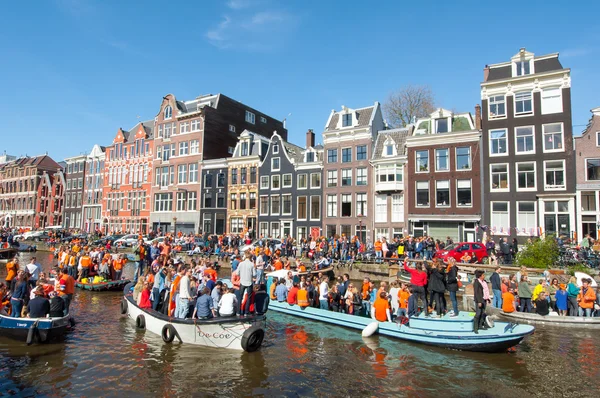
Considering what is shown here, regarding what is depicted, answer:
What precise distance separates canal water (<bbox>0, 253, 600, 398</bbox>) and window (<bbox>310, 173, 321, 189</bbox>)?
96.9ft

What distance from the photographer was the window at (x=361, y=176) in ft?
134

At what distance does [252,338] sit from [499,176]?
29.5 meters

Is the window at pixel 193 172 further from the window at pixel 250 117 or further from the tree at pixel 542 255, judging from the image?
the tree at pixel 542 255

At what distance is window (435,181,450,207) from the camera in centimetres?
3616

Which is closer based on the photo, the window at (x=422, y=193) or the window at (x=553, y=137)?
the window at (x=553, y=137)

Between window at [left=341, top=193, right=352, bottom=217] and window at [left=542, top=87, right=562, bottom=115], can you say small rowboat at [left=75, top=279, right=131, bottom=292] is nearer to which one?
window at [left=341, top=193, right=352, bottom=217]

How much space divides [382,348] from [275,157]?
35.4 meters

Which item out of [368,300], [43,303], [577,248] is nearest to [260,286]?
[368,300]

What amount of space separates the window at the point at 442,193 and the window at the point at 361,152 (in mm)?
8054

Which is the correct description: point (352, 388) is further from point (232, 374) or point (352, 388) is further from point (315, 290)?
point (315, 290)

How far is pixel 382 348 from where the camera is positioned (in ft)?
45.4

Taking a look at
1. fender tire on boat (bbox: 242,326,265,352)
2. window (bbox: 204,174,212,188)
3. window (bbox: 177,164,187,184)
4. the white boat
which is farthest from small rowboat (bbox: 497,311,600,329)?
window (bbox: 177,164,187,184)

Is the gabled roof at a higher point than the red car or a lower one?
higher

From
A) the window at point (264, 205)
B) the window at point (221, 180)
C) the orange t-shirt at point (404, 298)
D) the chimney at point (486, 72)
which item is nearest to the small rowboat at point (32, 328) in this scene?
the orange t-shirt at point (404, 298)
